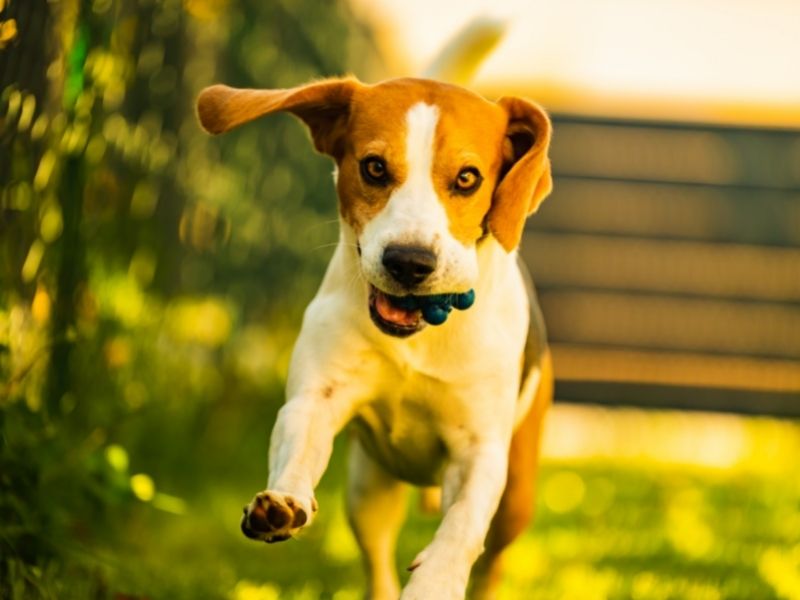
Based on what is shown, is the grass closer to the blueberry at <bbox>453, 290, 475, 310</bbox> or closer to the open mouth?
the open mouth

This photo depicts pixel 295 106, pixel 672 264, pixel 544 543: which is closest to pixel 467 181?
pixel 295 106

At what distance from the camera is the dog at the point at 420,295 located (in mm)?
3135

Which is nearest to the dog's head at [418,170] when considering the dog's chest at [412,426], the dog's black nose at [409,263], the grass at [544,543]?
the dog's black nose at [409,263]

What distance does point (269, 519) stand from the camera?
2.86m

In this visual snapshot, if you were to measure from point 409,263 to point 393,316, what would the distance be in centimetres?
18

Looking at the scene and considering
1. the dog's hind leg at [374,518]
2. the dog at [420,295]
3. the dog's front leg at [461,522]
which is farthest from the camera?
the dog's hind leg at [374,518]

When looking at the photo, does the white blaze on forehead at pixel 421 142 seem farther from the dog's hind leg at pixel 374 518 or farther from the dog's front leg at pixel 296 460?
the dog's hind leg at pixel 374 518

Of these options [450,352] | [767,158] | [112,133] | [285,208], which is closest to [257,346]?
[285,208]

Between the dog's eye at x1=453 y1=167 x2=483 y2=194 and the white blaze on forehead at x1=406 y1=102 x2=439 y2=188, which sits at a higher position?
the white blaze on forehead at x1=406 y1=102 x2=439 y2=188

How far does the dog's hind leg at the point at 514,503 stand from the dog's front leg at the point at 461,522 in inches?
19.3

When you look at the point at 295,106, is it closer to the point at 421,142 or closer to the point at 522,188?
the point at 421,142

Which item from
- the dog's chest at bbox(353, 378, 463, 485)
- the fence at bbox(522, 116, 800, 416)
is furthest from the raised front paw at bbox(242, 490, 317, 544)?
the fence at bbox(522, 116, 800, 416)

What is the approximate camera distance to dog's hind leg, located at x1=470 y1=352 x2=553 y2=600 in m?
3.94

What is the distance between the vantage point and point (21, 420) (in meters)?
3.56
